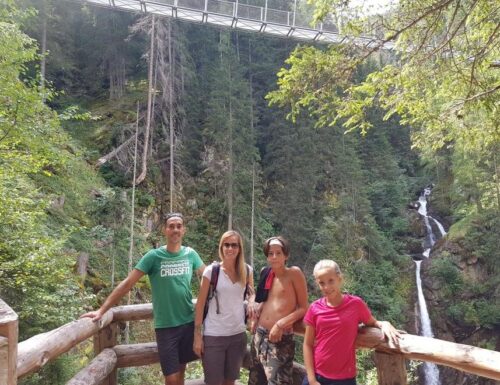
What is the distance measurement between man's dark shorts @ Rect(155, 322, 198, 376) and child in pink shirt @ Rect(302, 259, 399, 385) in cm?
105

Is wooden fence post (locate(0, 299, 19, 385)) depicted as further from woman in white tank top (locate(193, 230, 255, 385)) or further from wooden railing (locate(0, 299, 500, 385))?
woman in white tank top (locate(193, 230, 255, 385))

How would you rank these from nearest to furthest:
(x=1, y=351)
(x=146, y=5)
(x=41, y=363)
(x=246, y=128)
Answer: (x=1, y=351) < (x=41, y=363) < (x=146, y=5) < (x=246, y=128)

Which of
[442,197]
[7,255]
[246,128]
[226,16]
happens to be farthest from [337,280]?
[442,197]

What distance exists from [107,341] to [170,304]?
2.90ft

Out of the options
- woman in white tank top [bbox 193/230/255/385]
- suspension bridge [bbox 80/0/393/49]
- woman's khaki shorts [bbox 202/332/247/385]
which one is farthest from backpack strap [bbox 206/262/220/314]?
suspension bridge [bbox 80/0/393/49]

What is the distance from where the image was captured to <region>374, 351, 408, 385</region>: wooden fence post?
94.6 inches

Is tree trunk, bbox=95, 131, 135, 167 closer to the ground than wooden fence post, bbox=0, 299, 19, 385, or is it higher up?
higher up

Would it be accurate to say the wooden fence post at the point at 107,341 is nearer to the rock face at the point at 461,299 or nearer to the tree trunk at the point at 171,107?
the tree trunk at the point at 171,107

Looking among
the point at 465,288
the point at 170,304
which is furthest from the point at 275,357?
the point at 465,288

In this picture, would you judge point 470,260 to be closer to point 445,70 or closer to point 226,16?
point 226,16

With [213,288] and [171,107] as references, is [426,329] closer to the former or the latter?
[171,107]

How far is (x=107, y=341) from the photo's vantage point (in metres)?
3.43

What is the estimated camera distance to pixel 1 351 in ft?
3.85

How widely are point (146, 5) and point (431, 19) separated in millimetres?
14539
